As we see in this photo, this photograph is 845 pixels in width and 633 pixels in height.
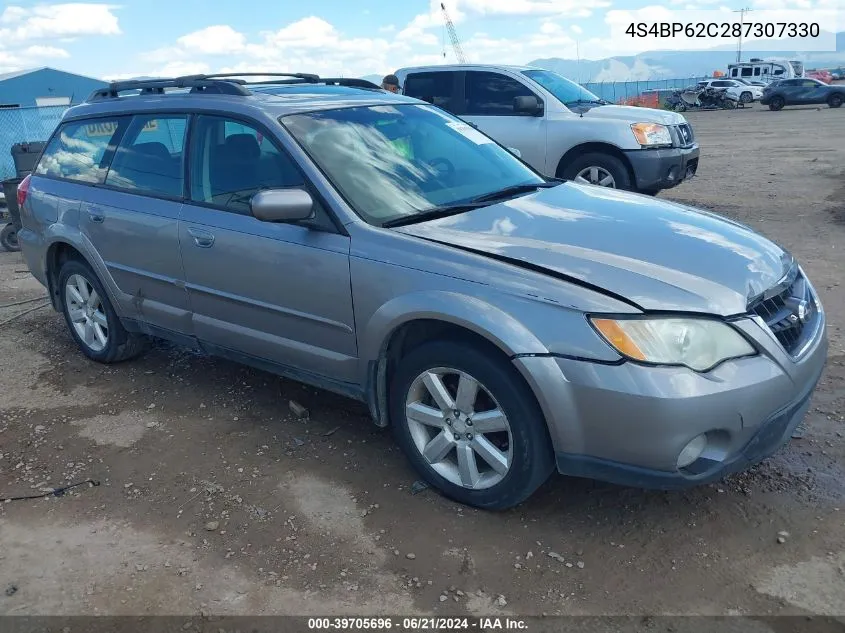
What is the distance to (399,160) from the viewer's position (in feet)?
12.3

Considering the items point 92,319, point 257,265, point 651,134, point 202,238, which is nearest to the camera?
point 257,265

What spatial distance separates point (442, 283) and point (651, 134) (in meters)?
6.20

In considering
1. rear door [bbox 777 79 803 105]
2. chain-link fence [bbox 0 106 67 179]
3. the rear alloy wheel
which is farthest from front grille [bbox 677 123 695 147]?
rear door [bbox 777 79 803 105]

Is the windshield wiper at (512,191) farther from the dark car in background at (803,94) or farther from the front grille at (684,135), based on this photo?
the dark car in background at (803,94)

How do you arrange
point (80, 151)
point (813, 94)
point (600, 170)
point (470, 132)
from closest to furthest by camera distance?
point (470, 132), point (80, 151), point (600, 170), point (813, 94)

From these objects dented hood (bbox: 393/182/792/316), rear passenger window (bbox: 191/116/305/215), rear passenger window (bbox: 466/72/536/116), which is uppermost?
rear passenger window (bbox: 466/72/536/116)

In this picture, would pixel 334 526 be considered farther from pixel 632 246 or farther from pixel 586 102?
pixel 586 102

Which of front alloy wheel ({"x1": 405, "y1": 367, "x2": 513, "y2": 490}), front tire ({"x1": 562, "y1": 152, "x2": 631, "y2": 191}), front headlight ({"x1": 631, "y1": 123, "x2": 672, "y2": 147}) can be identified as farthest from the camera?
front tire ({"x1": 562, "y1": 152, "x2": 631, "y2": 191})

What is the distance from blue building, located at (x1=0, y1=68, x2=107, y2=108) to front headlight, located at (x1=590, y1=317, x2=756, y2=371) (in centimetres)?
3845

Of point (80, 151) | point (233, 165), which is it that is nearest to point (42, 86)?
point (80, 151)

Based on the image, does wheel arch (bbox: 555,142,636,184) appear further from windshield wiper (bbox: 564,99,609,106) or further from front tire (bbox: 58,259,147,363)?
front tire (bbox: 58,259,147,363)

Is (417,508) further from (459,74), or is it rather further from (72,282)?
(459,74)

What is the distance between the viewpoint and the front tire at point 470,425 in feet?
9.49

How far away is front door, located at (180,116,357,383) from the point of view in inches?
136
